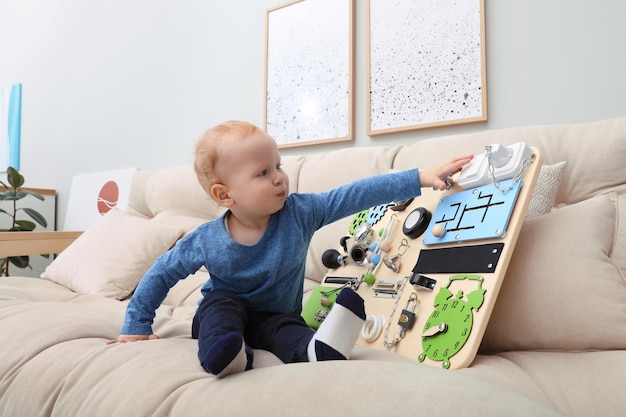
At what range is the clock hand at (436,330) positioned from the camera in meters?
0.88

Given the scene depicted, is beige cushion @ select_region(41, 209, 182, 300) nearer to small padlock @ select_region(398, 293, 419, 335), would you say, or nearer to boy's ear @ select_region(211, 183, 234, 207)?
boy's ear @ select_region(211, 183, 234, 207)

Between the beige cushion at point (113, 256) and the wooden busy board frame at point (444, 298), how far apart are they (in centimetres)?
94

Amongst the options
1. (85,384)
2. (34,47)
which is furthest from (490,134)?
(34,47)

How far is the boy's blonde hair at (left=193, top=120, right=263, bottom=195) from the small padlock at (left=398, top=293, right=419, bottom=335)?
0.47 m

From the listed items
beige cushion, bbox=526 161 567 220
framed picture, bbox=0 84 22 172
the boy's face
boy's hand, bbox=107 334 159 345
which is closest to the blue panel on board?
beige cushion, bbox=526 161 567 220

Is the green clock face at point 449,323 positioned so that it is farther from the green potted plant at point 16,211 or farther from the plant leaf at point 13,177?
the plant leaf at point 13,177

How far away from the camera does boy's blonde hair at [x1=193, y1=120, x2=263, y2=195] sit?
38.9 inches

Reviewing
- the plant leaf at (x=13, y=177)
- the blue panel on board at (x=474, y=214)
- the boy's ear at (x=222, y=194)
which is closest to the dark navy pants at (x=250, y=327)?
the boy's ear at (x=222, y=194)

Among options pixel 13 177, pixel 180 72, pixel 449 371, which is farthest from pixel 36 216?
pixel 449 371

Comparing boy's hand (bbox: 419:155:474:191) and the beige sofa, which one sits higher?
boy's hand (bbox: 419:155:474:191)

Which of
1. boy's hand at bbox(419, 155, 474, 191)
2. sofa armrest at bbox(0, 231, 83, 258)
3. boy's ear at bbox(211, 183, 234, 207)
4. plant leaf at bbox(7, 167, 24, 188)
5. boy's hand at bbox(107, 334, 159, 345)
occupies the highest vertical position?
plant leaf at bbox(7, 167, 24, 188)

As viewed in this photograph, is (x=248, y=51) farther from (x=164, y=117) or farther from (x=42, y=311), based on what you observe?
(x=42, y=311)

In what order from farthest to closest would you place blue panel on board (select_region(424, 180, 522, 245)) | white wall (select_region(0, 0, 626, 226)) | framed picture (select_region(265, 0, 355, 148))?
framed picture (select_region(265, 0, 355, 148))
white wall (select_region(0, 0, 626, 226))
blue panel on board (select_region(424, 180, 522, 245))

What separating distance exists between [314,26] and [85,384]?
1.83m
